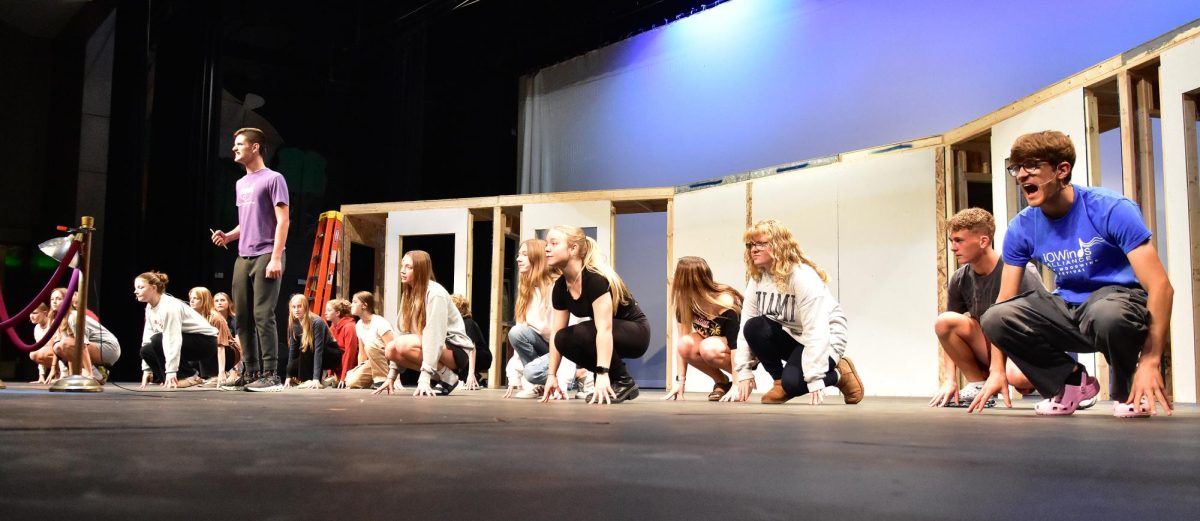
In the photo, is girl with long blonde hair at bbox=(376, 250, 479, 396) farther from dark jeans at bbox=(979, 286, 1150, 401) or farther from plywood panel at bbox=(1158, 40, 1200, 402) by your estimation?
plywood panel at bbox=(1158, 40, 1200, 402)

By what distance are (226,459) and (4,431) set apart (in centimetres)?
91

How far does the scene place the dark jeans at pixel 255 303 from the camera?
5.33 m

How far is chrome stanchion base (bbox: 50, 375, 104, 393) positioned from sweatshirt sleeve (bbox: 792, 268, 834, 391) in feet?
12.9

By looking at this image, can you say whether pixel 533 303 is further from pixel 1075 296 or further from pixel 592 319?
pixel 1075 296

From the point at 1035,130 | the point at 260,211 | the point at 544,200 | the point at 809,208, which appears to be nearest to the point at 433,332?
the point at 260,211

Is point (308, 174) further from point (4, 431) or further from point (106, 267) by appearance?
point (4, 431)

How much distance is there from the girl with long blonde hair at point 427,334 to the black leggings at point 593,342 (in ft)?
2.63

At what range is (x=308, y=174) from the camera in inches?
428

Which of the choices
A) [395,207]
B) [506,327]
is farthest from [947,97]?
[395,207]

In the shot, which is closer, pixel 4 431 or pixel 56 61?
pixel 4 431

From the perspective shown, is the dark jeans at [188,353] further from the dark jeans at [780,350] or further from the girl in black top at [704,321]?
the dark jeans at [780,350]

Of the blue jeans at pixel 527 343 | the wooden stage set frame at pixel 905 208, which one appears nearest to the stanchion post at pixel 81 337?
the blue jeans at pixel 527 343

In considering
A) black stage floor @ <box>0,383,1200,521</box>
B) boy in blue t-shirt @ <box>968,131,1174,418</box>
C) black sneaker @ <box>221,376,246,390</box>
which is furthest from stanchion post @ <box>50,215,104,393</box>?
boy in blue t-shirt @ <box>968,131,1174,418</box>

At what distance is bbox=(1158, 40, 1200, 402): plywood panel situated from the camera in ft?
15.0
